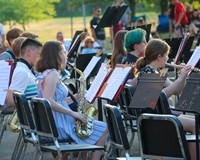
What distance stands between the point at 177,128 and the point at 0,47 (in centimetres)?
632

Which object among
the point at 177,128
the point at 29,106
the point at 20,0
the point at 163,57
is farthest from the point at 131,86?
the point at 20,0

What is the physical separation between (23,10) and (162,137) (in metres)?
27.8

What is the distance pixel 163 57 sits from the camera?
26.0 ft

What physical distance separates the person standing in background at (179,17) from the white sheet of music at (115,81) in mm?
18499

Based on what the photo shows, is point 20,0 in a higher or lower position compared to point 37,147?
lower

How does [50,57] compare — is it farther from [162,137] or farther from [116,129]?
[162,137]

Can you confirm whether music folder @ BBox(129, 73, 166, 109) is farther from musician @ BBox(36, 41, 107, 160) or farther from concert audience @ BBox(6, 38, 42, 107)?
concert audience @ BBox(6, 38, 42, 107)

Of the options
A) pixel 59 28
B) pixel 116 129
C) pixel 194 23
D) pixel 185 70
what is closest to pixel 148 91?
pixel 116 129

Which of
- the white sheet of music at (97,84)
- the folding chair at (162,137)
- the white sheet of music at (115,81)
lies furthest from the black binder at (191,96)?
the white sheet of music at (97,84)

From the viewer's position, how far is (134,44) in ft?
29.8

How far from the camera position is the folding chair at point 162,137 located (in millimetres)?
5616

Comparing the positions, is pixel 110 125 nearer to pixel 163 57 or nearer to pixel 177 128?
pixel 177 128

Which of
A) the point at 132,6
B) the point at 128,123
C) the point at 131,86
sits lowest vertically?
the point at 132,6

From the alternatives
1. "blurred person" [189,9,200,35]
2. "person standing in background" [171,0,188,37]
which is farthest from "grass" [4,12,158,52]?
"person standing in background" [171,0,188,37]
